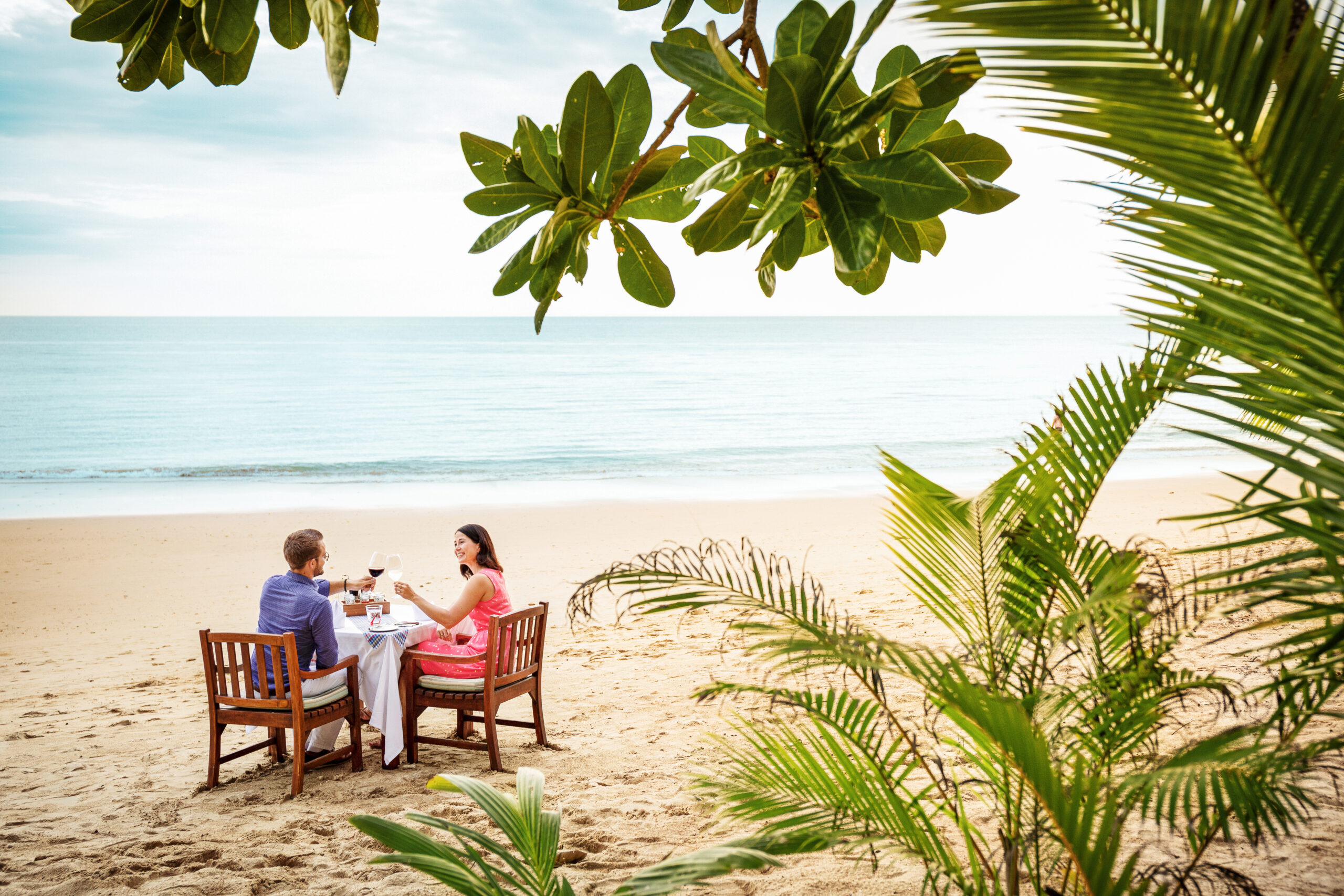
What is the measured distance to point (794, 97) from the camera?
1.13 m

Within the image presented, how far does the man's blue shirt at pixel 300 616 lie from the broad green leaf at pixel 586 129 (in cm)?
339

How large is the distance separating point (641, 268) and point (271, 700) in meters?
3.41

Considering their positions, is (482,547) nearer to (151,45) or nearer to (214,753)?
(214,753)

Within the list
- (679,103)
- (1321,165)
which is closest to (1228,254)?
(1321,165)

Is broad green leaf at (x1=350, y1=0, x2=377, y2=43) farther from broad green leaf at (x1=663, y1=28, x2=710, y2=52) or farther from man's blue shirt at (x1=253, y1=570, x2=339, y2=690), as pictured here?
man's blue shirt at (x1=253, y1=570, x2=339, y2=690)

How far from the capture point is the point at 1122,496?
45.4ft

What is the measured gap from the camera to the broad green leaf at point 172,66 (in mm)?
1732

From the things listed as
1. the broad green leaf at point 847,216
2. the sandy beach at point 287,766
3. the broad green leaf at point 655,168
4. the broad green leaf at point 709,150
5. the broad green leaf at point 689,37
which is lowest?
the sandy beach at point 287,766

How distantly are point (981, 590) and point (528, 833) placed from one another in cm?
129

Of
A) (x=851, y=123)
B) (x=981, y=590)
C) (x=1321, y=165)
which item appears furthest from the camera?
(x=981, y=590)

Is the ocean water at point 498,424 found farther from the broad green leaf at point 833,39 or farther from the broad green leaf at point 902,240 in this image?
the broad green leaf at point 833,39

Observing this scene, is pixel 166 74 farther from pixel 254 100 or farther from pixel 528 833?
pixel 254 100

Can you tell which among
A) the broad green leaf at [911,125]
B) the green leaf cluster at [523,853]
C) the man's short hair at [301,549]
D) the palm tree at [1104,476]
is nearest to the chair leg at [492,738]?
the man's short hair at [301,549]

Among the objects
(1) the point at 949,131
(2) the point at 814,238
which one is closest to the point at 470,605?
(2) the point at 814,238
